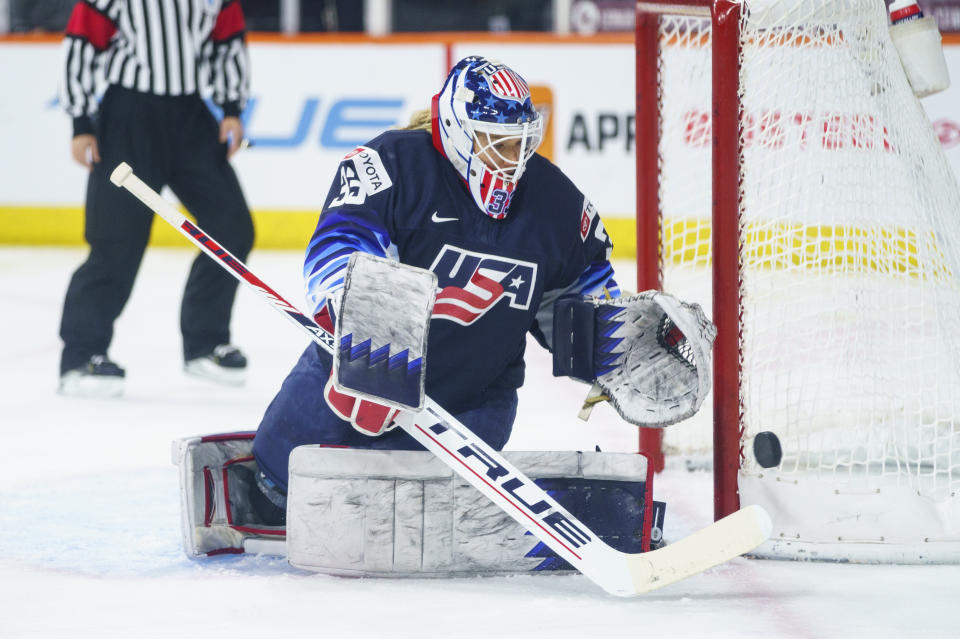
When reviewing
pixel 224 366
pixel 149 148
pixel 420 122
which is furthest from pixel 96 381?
pixel 420 122

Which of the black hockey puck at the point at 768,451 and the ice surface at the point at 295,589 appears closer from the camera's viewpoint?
the ice surface at the point at 295,589

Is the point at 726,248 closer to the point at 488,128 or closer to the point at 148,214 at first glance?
the point at 488,128

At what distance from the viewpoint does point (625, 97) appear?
21.7ft

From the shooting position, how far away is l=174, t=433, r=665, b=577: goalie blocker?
194cm

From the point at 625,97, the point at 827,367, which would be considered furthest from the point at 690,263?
the point at 625,97

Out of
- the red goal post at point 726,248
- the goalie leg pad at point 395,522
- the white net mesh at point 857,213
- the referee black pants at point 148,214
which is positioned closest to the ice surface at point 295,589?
the goalie leg pad at point 395,522

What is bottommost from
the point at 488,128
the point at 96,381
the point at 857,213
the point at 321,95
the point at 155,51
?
the point at 96,381

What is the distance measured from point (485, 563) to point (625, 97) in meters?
4.92

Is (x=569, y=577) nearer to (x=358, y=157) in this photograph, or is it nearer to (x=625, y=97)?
(x=358, y=157)

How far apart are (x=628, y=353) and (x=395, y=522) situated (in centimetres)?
46

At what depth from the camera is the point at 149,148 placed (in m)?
3.71

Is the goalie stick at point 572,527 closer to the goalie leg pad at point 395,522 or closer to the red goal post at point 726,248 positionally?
the goalie leg pad at point 395,522

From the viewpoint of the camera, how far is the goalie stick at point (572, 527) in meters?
1.86

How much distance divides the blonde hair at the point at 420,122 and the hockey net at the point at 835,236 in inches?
18.7
